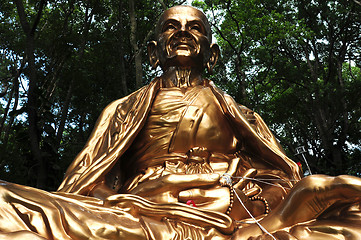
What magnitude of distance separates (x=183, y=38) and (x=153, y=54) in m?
0.49

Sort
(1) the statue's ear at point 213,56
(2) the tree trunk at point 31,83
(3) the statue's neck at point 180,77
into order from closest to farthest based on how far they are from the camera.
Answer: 1. (3) the statue's neck at point 180,77
2. (1) the statue's ear at point 213,56
3. (2) the tree trunk at point 31,83

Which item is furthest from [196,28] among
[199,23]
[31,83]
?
[31,83]

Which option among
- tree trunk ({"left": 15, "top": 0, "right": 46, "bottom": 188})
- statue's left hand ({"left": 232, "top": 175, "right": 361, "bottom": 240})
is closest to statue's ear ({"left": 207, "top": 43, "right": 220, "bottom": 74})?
statue's left hand ({"left": 232, "top": 175, "right": 361, "bottom": 240})

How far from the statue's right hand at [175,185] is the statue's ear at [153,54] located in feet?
6.01

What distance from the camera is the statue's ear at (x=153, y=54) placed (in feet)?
16.2

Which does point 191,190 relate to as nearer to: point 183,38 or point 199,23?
point 183,38

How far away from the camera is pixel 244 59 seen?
13.5 meters

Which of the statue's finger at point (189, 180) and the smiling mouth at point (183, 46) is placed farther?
the smiling mouth at point (183, 46)

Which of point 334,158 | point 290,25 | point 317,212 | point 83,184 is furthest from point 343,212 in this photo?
point 290,25

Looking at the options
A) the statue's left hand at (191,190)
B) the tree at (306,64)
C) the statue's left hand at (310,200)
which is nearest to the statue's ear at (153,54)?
the statue's left hand at (191,190)

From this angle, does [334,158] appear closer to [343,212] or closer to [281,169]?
[281,169]

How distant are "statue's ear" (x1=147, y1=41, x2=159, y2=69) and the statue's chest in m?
0.63

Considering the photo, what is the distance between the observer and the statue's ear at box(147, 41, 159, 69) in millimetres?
4949

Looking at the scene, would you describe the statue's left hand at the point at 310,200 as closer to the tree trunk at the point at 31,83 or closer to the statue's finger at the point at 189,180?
the statue's finger at the point at 189,180
